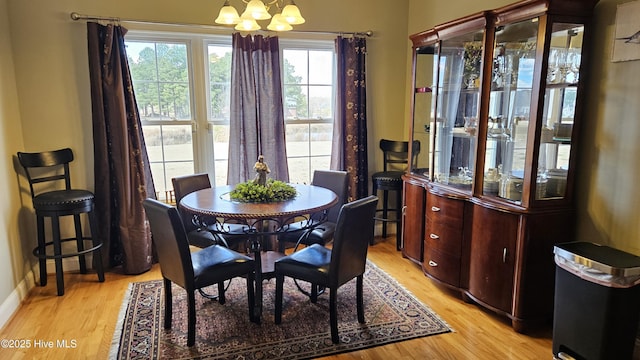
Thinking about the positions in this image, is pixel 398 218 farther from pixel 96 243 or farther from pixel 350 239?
pixel 96 243

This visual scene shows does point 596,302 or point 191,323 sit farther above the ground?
point 596,302

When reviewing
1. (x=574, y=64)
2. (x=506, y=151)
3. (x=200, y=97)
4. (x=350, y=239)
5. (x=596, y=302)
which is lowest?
(x=596, y=302)

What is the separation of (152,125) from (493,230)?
2955 mm

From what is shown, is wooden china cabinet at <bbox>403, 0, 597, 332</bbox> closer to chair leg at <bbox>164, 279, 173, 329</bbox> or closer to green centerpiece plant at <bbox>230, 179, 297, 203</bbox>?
green centerpiece plant at <bbox>230, 179, 297, 203</bbox>

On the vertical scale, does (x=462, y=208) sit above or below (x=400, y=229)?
above

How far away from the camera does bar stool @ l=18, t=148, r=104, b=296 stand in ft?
9.93

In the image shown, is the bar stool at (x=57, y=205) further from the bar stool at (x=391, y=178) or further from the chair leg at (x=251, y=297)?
the bar stool at (x=391, y=178)

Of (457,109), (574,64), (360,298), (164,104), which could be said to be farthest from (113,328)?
(574,64)

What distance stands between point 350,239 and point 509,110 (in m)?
1.41

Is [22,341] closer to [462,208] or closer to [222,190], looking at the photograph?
[222,190]

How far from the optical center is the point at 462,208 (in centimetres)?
289

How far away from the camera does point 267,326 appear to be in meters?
2.59

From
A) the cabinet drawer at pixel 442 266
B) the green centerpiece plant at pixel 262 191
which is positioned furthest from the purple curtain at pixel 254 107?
the cabinet drawer at pixel 442 266

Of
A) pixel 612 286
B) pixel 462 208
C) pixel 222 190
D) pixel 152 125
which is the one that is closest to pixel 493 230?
pixel 462 208
